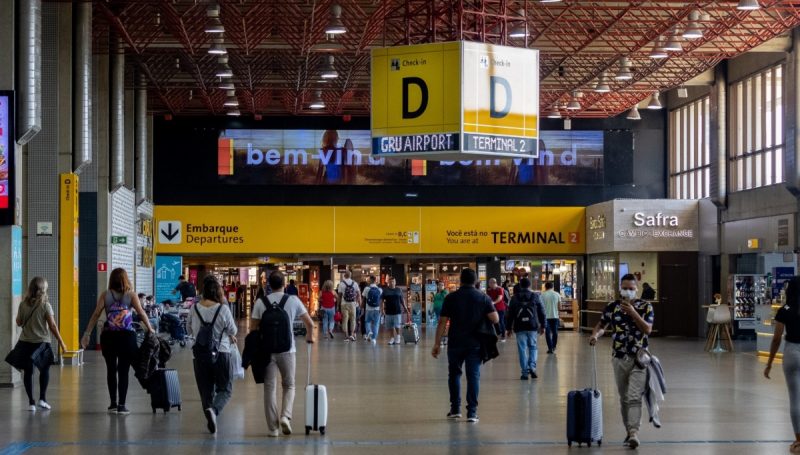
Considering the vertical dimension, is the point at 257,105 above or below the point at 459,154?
above

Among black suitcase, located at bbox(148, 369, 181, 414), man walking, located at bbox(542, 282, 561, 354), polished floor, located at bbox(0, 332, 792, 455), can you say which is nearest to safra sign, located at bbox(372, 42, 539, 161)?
polished floor, located at bbox(0, 332, 792, 455)

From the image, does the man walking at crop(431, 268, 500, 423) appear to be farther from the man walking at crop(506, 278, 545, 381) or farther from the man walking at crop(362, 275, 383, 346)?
the man walking at crop(362, 275, 383, 346)

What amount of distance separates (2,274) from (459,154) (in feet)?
22.7

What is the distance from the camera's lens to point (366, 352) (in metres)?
27.0

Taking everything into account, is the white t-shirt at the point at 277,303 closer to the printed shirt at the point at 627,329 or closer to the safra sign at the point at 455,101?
the printed shirt at the point at 627,329

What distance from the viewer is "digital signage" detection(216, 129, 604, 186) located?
42094 millimetres

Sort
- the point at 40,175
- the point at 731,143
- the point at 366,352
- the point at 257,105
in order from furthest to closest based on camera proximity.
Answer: the point at 257,105 < the point at 731,143 < the point at 366,352 < the point at 40,175

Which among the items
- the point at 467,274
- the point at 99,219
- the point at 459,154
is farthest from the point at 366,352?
the point at 467,274

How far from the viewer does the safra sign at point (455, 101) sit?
18500 mm

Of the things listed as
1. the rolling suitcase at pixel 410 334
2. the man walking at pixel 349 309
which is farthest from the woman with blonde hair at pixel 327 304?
the rolling suitcase at pixel 410 334

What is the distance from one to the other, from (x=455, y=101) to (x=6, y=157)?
260 inches

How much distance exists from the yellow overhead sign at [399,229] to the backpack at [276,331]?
29.8 meters

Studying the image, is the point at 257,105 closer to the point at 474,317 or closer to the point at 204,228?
the point at 204,228

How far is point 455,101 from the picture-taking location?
18531mm
